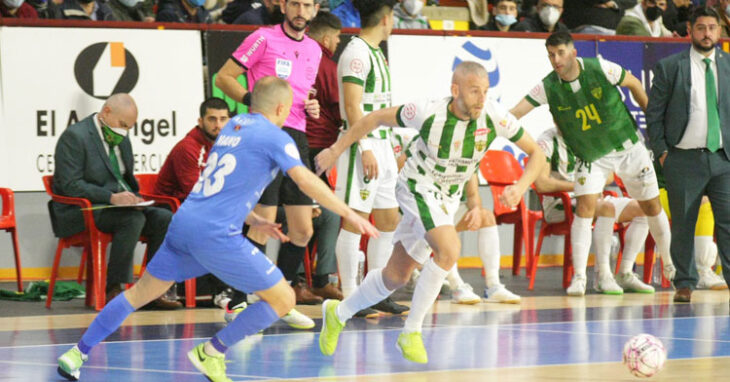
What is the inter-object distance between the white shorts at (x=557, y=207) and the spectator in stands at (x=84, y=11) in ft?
16.1

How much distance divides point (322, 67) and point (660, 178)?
4107 millimetres

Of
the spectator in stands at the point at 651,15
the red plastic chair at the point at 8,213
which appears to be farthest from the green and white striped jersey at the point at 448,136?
the spectator in stands at the point at 651,15

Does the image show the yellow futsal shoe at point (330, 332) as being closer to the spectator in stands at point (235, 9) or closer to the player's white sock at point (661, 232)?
the player's white sock at point (661, 232)

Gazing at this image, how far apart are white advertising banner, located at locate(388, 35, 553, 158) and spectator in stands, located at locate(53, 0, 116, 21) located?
301 cm

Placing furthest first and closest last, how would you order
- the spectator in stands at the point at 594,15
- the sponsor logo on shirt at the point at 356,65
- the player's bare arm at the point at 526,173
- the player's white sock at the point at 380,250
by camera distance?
the spectator in stands at the point at 594,15 → the player's white sock at the point at 380,250 → the sponsor logo on shirt at the point at 356,65 → the player's bare arm at the point at 526,173

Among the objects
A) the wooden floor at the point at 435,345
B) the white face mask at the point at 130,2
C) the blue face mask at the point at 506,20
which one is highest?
the white face mask at the point at 130,2

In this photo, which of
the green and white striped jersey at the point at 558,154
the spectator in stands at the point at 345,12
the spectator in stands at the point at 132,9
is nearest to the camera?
the green and white striped jersey at the point at 558,154

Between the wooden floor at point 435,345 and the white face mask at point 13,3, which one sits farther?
the white face mask at point 13,3

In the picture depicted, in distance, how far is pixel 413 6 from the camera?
13734 millimetres

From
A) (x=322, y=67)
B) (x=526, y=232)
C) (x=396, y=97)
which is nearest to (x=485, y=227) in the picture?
(x=526, y=232)

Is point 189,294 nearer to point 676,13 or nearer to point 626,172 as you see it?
point 626,172

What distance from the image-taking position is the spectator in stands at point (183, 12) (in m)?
12.5

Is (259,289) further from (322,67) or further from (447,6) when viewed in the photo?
(447,6)

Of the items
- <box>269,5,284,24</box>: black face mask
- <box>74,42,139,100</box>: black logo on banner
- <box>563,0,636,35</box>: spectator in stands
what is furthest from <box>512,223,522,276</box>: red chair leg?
<box>74,42,139,100</box>: black logo on banner
